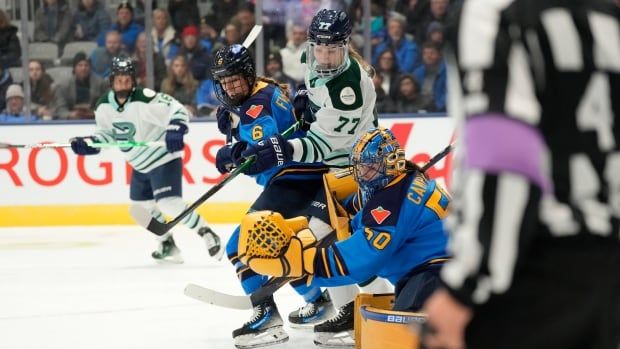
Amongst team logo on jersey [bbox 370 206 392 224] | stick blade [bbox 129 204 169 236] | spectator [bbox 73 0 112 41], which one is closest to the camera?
team logo on jersey [bbox 370 206 392 224]

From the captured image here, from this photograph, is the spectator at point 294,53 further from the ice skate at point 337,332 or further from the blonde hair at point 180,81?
the ice skate at point 337,332

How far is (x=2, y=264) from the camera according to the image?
5723 millimetres

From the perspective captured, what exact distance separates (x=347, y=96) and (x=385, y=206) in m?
0.81

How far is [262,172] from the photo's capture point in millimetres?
3680

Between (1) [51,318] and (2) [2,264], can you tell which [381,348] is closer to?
(1) [51,318]

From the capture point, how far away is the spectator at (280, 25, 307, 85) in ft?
24.3

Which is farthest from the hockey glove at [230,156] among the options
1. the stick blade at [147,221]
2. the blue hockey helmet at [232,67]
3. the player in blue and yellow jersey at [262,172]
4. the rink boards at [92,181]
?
the rink boards at [92,181]

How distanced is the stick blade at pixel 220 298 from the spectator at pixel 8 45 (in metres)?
4.35

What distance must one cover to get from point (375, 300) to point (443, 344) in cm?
194

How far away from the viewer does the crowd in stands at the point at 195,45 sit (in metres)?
7.43

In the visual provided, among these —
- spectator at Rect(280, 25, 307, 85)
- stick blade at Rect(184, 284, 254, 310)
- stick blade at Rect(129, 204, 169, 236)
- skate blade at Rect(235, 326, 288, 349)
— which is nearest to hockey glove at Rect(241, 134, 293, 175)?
stick blade at Rect(184, 284, 254, 310)

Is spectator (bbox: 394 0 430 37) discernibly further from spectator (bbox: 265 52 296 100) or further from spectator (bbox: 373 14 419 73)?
spectator (bbox: 265 52 296 100)

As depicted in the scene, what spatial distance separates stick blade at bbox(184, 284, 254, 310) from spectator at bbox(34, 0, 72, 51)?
4.38 m

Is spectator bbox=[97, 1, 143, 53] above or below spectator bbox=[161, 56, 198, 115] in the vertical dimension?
above
